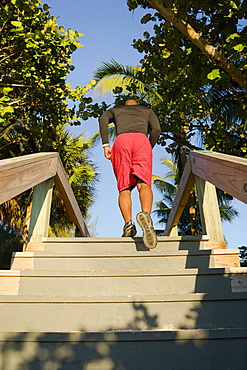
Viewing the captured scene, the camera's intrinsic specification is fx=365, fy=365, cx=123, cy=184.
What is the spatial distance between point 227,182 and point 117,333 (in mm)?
1037

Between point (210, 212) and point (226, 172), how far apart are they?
1.51m

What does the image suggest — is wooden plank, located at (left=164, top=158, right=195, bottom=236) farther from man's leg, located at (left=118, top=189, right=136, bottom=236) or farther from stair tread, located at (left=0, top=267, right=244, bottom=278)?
stair tread, located at (left=0, top=267, right=244, bottom=278)

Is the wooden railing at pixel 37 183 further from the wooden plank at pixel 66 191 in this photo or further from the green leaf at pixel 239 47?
the green leaf at pixel 239 47

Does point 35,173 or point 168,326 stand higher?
point 35,173

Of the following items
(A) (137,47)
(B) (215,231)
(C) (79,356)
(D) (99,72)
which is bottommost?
(C) (79,356)

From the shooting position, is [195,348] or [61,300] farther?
[61,300]

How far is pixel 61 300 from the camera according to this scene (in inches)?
86.7

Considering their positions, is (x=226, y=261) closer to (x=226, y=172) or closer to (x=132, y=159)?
(x=226, y=172)

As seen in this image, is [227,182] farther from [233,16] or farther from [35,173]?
[233,16]

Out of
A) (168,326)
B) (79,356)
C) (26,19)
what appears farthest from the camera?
(26,19)

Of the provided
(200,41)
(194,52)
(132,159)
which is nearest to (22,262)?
(132,159)

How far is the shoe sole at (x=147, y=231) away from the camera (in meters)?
2.95

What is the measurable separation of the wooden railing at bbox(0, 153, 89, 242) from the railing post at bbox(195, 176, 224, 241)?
5.06ft

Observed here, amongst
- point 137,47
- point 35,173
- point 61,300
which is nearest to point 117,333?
point 61,300
